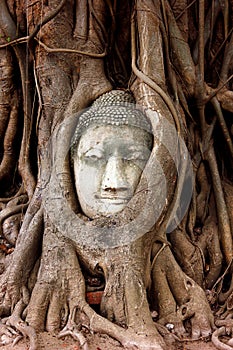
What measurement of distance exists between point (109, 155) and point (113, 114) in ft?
1.06

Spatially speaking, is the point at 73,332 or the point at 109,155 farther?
the point at 109,155

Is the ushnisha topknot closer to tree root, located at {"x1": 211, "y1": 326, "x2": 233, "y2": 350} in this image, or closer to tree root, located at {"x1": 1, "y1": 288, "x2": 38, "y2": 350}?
tree root, located at {"x1": 1, "y1": 288, "x2": 38, "y2": 350}

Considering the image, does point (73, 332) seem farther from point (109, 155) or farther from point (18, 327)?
point (109, 155)

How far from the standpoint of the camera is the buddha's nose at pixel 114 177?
328 centimetres

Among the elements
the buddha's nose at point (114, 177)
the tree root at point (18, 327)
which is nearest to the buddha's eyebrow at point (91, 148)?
the buddha's nose at point (114, 177)

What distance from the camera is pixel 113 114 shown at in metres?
3.49

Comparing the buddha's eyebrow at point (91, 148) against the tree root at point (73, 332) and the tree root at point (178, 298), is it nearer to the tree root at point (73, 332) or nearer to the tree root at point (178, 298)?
the tree root at point (178, 298)

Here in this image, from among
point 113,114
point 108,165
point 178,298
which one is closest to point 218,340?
point 178,298

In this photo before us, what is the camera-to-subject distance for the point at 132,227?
10.1 feet

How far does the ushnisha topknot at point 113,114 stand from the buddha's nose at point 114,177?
307 millimetres

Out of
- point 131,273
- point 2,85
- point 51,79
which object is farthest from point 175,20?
point 131,273

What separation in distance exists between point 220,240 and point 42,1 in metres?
2.52

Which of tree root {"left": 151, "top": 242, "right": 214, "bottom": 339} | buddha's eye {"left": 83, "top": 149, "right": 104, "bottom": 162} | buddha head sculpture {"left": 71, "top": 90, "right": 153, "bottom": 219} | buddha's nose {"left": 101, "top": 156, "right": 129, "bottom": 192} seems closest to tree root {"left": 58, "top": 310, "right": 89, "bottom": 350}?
tree root {"left": 151, "top": 242, "right": 214, "bottom": 339}

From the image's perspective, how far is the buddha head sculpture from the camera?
130 inches
